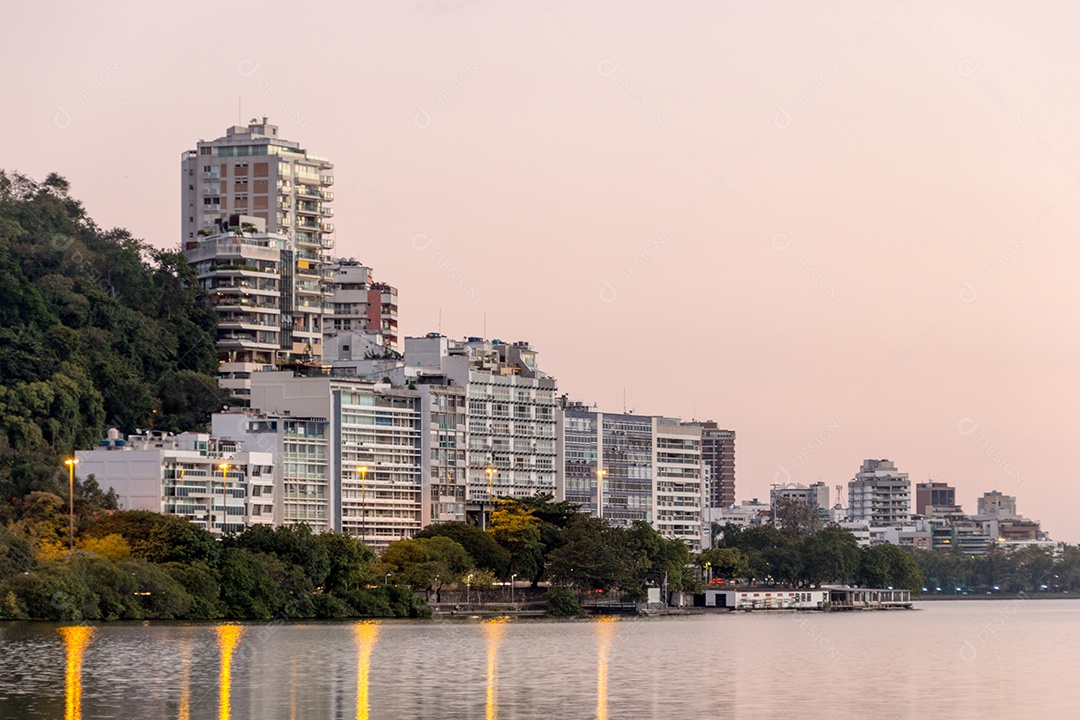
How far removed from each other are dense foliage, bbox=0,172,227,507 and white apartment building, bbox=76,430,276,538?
146 inches

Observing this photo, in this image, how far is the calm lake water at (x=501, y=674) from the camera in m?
64.4

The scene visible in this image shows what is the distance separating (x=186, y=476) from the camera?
13875 centimetres

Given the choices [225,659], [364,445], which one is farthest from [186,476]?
[225,659]

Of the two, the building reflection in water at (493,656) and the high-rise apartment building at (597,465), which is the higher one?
the high-rise apartment building at (597,465)

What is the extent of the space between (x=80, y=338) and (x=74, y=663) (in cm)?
7482

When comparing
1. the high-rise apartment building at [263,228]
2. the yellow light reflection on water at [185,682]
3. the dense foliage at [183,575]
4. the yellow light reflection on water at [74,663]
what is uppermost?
the high-rise apartment building at [263,228]

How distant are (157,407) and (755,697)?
93964 millimetres

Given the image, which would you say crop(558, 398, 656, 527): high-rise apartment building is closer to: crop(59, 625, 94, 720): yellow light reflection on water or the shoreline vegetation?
the shoreline vegetation

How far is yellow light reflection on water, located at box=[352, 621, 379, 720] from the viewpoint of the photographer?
6430 centimetres

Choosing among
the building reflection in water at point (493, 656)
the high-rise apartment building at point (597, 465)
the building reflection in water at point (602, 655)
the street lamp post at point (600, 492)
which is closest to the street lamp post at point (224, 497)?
the building reflection in water at point (493, 656)

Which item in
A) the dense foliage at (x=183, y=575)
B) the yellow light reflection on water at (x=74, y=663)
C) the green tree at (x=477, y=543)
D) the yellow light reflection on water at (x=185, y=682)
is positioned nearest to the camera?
the yellow light reflection on water at (x=74, y=663)

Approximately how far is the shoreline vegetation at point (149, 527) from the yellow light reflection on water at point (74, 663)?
335 inches

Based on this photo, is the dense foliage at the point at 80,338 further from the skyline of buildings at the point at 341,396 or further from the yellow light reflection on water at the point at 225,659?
the yellow light reflection on water at the point at 225,659

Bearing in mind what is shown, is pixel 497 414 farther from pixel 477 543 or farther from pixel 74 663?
pixel 74 663
